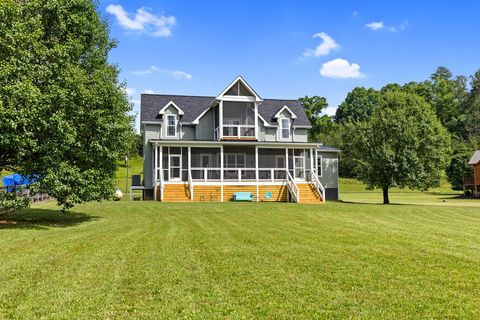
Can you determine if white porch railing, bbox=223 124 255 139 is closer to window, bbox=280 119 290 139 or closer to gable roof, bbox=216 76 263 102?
gable roof, bbox=216 76 263 102

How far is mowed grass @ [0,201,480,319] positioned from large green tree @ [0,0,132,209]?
8.31 feet

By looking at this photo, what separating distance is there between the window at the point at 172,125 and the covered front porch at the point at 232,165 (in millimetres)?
1790

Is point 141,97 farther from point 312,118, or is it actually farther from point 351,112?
point 351,112

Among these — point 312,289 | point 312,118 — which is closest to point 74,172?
point 312,289

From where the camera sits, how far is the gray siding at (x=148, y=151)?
33188 millimetres

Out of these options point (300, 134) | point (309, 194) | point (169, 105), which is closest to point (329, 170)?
point (300, 134)

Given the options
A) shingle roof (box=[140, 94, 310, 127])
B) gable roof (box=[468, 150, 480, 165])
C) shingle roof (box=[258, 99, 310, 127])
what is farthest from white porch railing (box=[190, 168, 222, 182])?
gable roof (box=[468, 150, 480, 165])

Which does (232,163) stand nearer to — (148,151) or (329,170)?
(148,151)

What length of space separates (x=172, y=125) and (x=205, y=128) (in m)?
2.79

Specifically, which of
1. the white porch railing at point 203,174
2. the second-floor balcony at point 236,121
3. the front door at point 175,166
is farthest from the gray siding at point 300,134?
the front door at point 175,166

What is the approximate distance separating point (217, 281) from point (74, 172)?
9.65m

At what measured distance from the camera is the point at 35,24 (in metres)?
14.9

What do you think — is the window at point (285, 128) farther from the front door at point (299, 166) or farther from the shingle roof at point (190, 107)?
the front door at point (299, 166)

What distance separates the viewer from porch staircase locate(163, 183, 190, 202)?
28016mm
